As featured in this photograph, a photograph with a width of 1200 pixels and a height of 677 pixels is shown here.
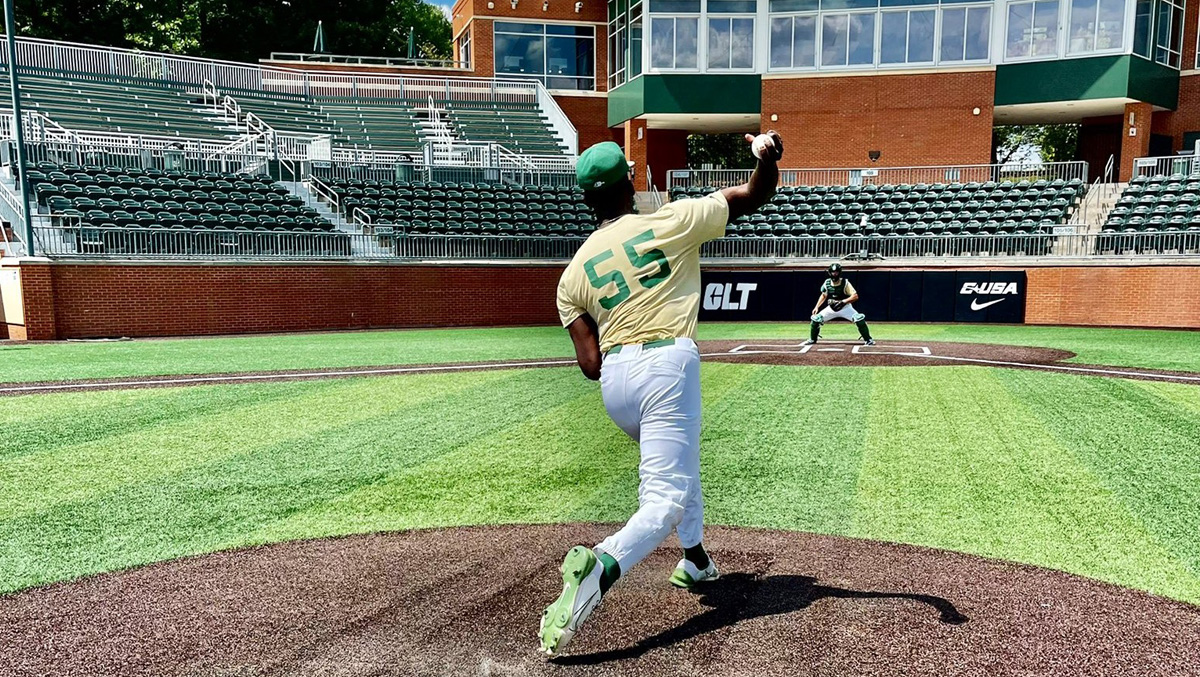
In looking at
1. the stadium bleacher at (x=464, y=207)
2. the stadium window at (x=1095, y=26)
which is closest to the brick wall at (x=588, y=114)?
the stadium bleacher at (x=464, y=207)

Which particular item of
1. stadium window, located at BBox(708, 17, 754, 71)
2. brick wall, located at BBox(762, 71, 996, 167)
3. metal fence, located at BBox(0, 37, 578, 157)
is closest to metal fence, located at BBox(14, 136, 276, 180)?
metal fence, located at BBox(0, 37, 578, 157)

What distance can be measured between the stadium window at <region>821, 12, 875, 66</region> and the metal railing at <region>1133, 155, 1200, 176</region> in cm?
1037

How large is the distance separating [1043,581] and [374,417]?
6.98m

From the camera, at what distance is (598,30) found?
38.6 metres

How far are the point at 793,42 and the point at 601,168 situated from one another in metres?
32.7

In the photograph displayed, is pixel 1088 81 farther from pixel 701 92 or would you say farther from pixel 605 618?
pixel 605 618

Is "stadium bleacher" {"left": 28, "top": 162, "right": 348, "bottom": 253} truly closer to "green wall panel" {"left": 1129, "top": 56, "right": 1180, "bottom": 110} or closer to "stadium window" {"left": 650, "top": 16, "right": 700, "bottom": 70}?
"stadium window" {"left": 650, "top": 16, "right": 700, "bottom": 70}

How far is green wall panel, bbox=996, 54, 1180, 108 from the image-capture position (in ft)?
96.2

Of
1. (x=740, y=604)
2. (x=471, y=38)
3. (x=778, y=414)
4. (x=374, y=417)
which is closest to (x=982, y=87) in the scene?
(x=471, y=38)

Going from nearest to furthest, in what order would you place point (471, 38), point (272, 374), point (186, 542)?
1. point (186, 542)
2. point (272, 374)
3. point (471, 38)

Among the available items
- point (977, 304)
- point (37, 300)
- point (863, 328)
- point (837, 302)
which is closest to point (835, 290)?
point (837, 302)

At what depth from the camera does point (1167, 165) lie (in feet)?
94.5

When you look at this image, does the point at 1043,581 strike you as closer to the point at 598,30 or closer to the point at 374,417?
the point at 374,417

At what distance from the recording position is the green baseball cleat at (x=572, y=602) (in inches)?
127
